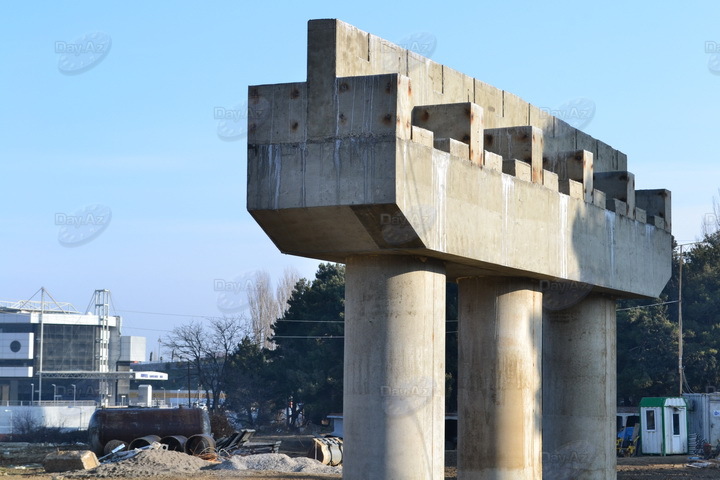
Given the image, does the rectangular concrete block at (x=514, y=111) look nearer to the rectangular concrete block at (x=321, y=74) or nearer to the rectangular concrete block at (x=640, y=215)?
the rectangular concrete block at (x=640, y=215)

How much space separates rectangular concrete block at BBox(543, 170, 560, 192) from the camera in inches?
728

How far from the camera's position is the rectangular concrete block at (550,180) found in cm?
1850

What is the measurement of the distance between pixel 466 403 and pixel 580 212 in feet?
14.4

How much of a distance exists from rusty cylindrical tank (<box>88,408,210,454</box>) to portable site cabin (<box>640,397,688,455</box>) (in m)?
19.5

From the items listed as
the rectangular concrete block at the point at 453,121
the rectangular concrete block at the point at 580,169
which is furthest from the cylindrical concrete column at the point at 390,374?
the rectangular concrete block at the point at 580,169

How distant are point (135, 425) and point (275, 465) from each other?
36.1ft

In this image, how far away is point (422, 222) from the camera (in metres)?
14.8

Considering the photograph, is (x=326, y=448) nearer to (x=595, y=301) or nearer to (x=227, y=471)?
(x=227, y=471)

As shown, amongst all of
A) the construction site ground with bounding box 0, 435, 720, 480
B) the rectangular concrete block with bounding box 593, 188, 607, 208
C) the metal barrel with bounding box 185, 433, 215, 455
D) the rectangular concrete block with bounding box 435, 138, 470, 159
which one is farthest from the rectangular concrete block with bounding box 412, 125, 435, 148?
the metal barrel with bounding box 185, 433, 215, 455

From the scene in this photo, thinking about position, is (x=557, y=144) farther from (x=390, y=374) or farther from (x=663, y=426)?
(x=663, y=426)

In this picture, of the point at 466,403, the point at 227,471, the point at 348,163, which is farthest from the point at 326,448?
the point at 348,163

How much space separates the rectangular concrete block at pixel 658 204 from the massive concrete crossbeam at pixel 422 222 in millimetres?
3632

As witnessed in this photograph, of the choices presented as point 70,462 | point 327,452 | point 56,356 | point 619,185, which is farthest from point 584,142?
point 56,356

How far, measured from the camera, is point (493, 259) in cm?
1675
